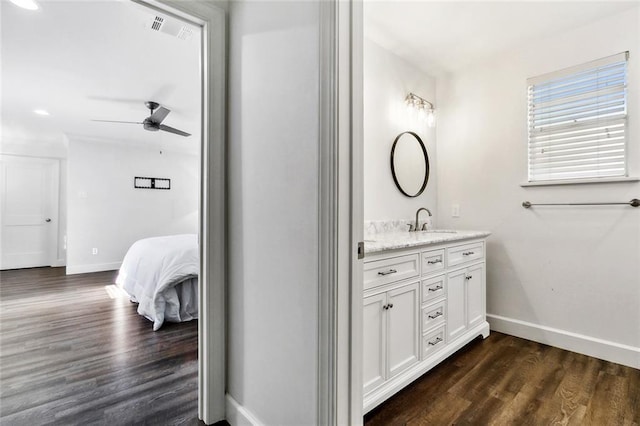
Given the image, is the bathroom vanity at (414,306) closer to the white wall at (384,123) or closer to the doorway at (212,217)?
the white wall at (384,123)

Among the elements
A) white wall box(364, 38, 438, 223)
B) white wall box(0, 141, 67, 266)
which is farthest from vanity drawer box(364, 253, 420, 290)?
white wall box(0, 141, 67, 266)

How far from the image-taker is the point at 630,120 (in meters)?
2.11

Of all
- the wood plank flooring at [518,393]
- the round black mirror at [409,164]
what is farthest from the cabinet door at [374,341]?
the round black mirror at [409,164]

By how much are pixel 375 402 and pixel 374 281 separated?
2.05 ft

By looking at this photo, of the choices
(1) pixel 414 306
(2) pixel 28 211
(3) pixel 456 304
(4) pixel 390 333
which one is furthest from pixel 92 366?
(2) pixel 28 211

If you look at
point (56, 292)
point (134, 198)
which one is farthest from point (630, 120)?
point (134, 198)

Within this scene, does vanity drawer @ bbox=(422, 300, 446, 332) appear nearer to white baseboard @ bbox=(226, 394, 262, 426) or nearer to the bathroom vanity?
the bathroom vanity

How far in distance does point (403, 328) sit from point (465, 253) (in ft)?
3.06

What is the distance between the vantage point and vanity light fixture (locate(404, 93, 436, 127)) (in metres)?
2.71

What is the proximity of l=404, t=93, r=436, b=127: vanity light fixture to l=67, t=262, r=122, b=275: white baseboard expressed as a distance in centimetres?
564

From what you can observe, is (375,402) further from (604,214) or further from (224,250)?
(604,214)

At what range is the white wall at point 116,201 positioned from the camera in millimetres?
5137

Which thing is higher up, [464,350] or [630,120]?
[630,120]

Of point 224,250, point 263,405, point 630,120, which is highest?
point 630,120
